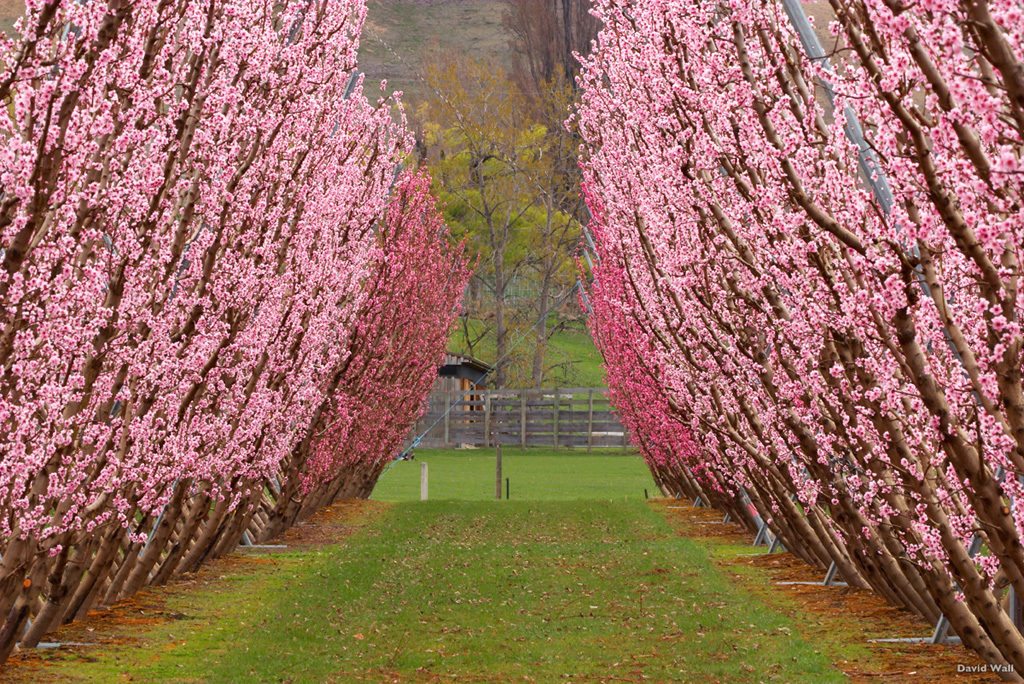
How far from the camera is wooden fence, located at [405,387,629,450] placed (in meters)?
52.2

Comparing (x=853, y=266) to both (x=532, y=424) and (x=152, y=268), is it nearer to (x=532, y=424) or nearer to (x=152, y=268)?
(x=152, y=268)

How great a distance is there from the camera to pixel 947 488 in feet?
26.8

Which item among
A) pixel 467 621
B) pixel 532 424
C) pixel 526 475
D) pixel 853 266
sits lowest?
pixel 526 475

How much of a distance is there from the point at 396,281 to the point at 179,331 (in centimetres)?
1334

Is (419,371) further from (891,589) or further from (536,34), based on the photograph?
(536,34)

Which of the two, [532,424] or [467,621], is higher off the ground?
[532,424]

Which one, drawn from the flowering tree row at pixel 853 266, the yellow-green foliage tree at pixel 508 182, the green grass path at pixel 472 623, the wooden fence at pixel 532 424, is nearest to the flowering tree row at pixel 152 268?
the green grass path at pixel 472 623

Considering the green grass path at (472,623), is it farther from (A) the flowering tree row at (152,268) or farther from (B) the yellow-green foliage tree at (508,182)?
(B) the yellow-green foliage tree at (508,182)

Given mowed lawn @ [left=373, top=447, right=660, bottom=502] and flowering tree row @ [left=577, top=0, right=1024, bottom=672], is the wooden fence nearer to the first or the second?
mowed lawn @ [left=373, top=447, right=660, bottom=502]

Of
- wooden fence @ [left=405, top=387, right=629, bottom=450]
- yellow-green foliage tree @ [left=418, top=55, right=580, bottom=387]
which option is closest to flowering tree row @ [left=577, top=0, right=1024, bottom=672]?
wooden fence @ [left=405, top=387, right=629, bottom=450]

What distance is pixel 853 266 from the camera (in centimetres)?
722

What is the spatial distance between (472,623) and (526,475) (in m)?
27.8

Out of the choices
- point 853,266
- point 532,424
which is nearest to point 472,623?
point 853,266

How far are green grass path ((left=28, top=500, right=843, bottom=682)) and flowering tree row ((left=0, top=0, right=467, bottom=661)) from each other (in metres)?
1.11
